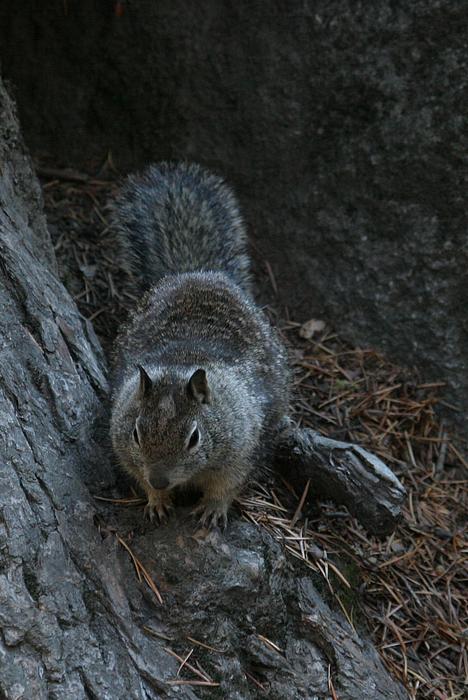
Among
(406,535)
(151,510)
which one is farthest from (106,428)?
(406,535)

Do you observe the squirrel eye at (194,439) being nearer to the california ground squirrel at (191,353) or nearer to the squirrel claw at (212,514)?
the california ground squirrel at (191,353)

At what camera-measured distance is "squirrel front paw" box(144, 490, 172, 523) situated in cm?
318

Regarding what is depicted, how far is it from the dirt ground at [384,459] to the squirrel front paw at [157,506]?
1.24ft

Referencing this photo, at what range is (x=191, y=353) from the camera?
11.5 ft

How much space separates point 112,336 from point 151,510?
143cm

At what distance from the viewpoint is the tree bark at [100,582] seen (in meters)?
2.57

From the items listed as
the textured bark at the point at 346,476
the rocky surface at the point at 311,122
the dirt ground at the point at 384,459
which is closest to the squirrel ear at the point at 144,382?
the dirt ground at the point at 384,459

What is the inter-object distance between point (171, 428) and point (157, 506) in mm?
391

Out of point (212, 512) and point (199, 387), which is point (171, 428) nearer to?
point (199, 387)

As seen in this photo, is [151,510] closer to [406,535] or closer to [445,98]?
[406,535]

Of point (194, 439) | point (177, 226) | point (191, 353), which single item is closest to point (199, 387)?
point (194, 439)

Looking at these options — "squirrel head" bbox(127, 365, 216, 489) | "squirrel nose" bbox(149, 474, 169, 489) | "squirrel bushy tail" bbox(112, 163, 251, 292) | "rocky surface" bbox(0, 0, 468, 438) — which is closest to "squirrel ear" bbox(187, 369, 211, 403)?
"squirrel head" bbox(127, 365, 216, 489)

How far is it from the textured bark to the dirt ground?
171 mm

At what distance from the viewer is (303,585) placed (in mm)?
3297
